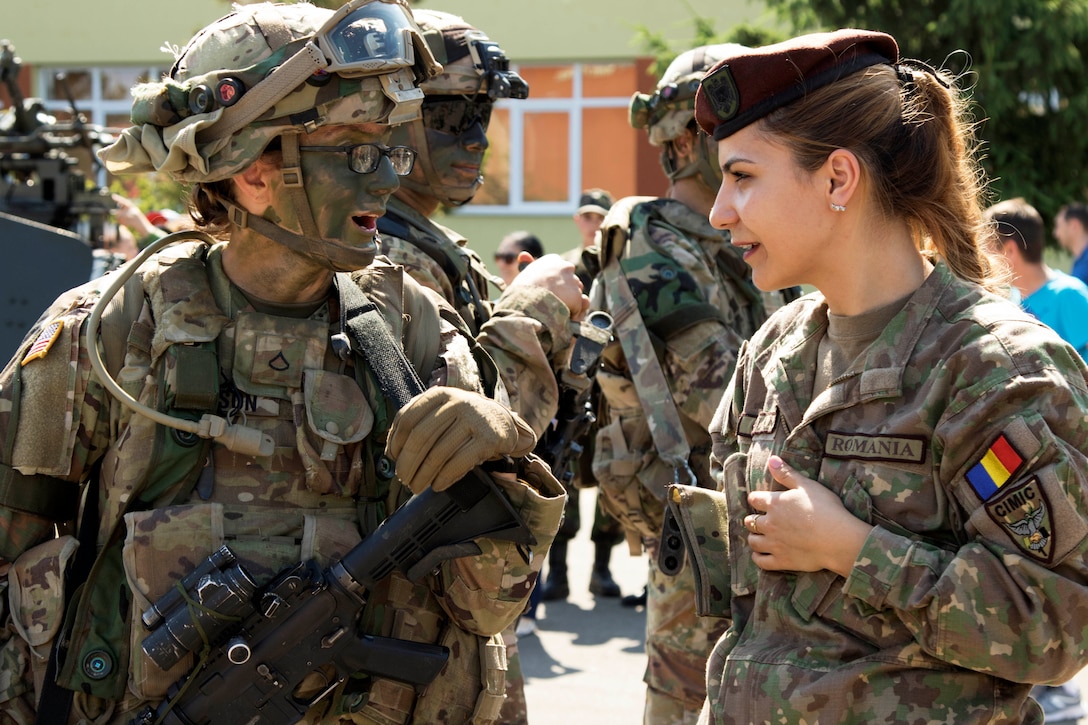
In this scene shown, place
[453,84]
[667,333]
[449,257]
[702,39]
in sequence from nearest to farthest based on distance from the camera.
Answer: [449,257] < [453,84] < [667,333] < [702,39]

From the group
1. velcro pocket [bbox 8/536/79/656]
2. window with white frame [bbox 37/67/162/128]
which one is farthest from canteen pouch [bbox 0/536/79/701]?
window with white frame [bbox 37/67/162/128]

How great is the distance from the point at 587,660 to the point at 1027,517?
202 inches

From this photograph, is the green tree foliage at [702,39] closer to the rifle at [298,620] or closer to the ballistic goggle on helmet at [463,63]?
the ballistic goggle on helmet at [463,63]

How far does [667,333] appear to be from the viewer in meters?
4.56

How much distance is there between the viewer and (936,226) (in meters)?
2.34

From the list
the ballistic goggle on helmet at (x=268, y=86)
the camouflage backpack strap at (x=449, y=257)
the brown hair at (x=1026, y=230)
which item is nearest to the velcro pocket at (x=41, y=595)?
the ballistic goggle on helmet at (x=268, y=86)

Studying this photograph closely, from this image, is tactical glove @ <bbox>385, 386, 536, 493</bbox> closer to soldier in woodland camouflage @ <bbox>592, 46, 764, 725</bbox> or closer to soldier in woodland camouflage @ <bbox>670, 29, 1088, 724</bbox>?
soldier in woodland camouflage @ <bbox>670, 29, 1088, 724</bbox>

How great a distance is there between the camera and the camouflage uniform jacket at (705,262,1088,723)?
6.63 ft

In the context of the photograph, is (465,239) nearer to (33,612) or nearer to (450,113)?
(450,113)

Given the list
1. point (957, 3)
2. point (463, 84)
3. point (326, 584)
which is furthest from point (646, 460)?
point (957, 3)

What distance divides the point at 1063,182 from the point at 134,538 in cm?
1159

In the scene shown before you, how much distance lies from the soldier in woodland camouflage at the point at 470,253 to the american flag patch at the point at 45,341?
3.83 feet

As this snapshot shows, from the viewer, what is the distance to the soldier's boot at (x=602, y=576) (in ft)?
27.9

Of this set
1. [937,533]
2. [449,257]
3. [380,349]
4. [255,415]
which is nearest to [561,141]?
[449,257]
